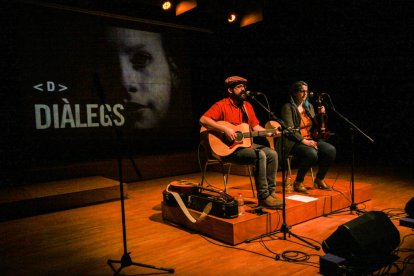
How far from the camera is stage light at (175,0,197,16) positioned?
5444 mm

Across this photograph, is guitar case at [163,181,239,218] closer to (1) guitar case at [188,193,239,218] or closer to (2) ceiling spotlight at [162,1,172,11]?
(1) guitar case at [188,193,239,218]

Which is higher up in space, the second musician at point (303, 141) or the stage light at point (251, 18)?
the stage light at point (251, 18)

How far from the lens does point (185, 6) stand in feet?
18.3

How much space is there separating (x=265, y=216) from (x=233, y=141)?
0.88 metres

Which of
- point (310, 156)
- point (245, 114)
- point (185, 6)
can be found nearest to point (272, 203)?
point (310, 156)

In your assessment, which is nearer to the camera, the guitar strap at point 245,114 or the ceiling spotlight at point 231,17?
the guitar strap at point 245,114

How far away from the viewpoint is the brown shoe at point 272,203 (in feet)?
11.0

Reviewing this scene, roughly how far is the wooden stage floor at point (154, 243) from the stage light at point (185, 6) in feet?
10.2

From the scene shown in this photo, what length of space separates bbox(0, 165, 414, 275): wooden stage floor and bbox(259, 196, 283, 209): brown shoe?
0.34 ft

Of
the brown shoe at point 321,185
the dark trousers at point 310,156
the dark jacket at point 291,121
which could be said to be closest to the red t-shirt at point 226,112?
the dark jacket at point 291,121

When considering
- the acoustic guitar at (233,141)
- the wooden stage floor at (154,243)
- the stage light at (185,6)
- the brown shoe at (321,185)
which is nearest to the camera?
the wooden stage floor at (154,243)

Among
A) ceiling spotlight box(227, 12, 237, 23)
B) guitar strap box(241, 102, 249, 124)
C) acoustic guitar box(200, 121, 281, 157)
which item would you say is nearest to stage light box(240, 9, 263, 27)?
ceiling spotlight box(227, 12, 237, 23)

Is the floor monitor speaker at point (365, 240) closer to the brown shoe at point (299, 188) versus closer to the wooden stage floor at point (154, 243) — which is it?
the wooden stage floor at point (154, 243)

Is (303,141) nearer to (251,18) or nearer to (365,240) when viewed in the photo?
(365,240)
